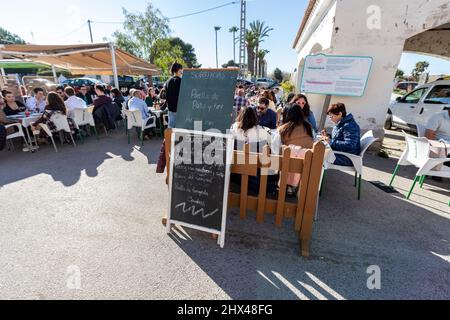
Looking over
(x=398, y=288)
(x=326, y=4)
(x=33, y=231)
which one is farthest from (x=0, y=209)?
(x=326, y=4)

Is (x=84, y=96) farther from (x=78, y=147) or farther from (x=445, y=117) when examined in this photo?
(x=445, y=117)

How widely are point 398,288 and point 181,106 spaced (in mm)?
2587

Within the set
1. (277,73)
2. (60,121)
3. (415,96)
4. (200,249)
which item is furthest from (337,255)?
(277,73)

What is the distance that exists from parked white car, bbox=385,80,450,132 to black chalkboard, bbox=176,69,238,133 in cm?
600

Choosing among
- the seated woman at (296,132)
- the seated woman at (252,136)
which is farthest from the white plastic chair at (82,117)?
the seated woman at (296,132)

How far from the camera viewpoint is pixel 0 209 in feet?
9.51

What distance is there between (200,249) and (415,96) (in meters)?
8.66

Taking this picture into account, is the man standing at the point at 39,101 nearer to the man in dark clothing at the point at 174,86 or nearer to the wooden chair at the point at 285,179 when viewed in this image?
the man in dark clothing at the point at 174,86

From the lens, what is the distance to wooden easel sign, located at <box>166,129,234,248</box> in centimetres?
208

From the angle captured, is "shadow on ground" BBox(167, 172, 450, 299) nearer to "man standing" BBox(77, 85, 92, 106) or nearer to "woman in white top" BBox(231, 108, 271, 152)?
"woman in white top" BBox(231, 108, 271, 152)

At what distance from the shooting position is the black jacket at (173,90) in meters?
4.16

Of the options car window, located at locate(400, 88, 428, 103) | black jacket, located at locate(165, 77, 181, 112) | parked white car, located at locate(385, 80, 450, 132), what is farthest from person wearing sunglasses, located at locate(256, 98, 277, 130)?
car window, located at locate(400, 88, 428, 103)

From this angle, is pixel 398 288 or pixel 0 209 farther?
pixel 0 209

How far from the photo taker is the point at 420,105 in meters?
6.53
